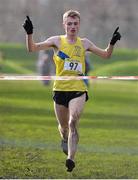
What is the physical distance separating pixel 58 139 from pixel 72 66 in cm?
445

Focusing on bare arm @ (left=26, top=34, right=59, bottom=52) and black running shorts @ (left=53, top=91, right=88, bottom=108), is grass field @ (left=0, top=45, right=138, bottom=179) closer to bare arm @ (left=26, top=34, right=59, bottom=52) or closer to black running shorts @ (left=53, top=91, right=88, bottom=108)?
black running shorts @ (left=53, top=91, right=88, bottom=108)

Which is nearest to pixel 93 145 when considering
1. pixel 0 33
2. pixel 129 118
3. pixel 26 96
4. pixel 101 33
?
pixel 129 118

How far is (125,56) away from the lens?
6153 centimetres

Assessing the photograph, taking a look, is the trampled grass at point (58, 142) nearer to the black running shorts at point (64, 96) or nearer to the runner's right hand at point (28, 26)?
the black running shorts at point (64, 96)

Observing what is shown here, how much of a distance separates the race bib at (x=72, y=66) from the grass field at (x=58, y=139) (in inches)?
46.8

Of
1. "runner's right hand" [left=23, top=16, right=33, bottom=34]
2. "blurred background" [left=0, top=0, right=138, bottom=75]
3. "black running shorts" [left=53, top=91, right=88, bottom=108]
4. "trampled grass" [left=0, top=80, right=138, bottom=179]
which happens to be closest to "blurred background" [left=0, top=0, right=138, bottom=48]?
"blurred background" [left=0, top=0, right=138, bottom=75]

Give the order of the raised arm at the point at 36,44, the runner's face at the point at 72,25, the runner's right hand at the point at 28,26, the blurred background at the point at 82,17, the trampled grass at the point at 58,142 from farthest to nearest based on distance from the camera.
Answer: the blurred background at the point at 82,17 < the trampled grass at the point at 58,142 < the runner's face at the point at 72,25 < the raised arm at the point at 36,44 < the runner's right hand at the point at 28,26

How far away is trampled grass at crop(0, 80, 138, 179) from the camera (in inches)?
415

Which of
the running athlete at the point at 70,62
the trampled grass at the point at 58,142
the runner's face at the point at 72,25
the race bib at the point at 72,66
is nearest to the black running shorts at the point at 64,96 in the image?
the running athlete at the point at 70,62

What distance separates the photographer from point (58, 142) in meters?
14.1

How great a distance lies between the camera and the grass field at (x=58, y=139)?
10.5m

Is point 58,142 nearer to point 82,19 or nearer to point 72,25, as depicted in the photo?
point 72,25

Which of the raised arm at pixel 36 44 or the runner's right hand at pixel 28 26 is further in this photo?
the raised arm at pixel 36 44

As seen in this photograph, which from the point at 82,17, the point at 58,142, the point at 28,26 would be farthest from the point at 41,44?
the point at 82,17
